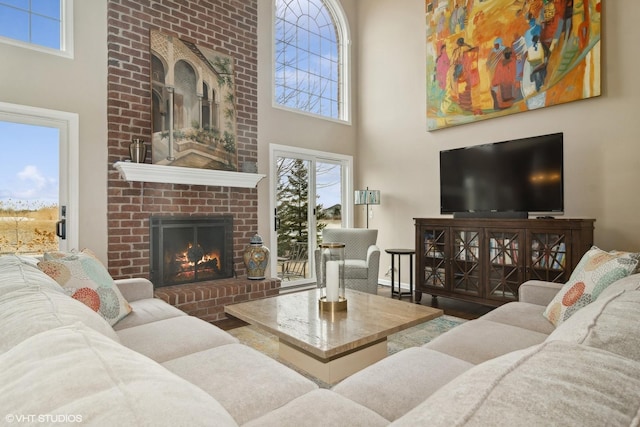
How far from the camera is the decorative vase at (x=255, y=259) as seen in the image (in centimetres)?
391

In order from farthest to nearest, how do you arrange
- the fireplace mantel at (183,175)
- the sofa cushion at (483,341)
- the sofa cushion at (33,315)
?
the fireplace mantel at (183,175)
the sofa cushion at (483,341)
the sofa cushion at (33,315)

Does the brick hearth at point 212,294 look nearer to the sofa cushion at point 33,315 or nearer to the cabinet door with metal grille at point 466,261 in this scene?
the cabinet door with metal grille at point 466,261

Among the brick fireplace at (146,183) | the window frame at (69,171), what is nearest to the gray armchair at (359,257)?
the brick fireplace at (146,183)

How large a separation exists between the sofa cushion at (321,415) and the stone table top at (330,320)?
18.8 inches

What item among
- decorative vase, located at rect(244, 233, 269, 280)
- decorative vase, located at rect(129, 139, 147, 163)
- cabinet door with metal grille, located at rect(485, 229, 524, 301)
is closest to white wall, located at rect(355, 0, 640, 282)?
cabinet door with metal grille, located at rect(485, 229, 524, 301)

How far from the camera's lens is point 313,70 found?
17.2 feet

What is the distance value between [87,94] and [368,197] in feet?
11.0

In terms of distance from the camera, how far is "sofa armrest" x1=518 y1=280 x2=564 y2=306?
224 centimetres

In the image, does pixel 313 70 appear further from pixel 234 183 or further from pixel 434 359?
pixel 434 359

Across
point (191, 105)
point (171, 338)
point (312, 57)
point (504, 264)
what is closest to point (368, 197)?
point (504, 264)

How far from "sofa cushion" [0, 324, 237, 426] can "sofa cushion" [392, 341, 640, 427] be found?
29 cm

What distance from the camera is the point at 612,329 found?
61 centimetres

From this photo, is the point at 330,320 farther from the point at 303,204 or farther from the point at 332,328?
the point at 303,204

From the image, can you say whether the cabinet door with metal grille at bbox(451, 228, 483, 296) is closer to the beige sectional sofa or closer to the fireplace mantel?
the fireplace mantel
